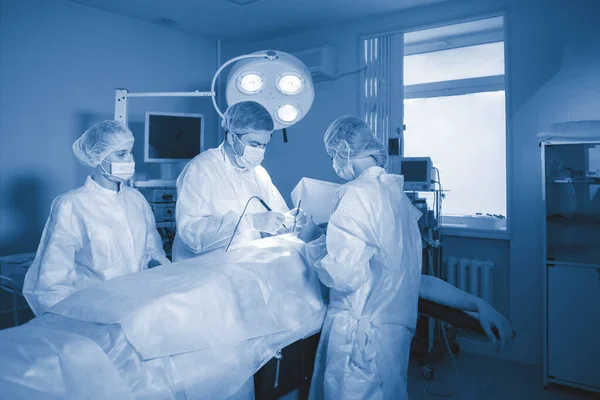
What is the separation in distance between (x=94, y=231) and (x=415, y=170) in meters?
2.12

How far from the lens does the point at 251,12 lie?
3539mm

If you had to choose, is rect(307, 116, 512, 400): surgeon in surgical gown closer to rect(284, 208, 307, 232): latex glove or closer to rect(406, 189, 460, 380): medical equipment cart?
rect(284, 208, 307, 232): latex glove

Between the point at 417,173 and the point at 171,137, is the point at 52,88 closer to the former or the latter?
the point at 171,137

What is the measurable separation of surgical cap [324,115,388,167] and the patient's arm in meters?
0.55

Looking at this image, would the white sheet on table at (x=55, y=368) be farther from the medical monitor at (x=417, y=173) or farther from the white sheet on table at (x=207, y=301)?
the medical monitor at (x=417, y=173)

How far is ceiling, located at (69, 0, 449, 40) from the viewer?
3.34 metres

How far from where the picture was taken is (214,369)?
121 centimetres

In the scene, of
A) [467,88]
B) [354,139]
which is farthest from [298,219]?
[467,88]

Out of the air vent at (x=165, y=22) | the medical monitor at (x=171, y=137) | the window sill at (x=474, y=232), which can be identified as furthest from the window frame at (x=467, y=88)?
the air vent at (x=165, y=22)

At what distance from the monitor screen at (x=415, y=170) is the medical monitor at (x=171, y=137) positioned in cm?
153

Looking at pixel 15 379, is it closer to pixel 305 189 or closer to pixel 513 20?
pixel 305 189

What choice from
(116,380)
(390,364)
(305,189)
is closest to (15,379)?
(116,380)

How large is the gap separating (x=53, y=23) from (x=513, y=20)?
126 inches

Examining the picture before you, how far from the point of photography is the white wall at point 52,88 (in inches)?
118
